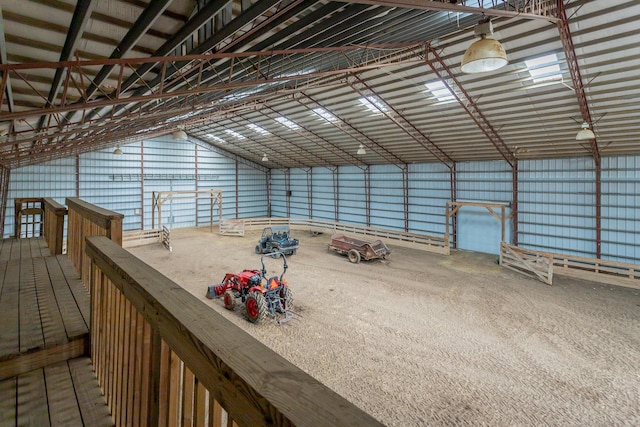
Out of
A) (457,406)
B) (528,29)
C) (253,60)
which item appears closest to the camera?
(457,406)

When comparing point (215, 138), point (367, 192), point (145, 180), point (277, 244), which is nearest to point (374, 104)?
point (277, 244)

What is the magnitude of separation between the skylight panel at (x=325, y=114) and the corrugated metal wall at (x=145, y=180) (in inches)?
520

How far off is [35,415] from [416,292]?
10113 millimetres

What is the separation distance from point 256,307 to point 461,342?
4.69 meters

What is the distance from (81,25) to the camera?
3982mm

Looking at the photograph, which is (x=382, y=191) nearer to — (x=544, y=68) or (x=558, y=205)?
(x=558, y=205)

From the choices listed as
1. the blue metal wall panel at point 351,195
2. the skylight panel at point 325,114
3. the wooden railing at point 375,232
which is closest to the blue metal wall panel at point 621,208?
the wooden railing at point 375,232

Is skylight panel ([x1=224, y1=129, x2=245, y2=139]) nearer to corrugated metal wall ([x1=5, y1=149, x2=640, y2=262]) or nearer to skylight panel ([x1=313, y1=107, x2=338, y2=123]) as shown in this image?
corrugated metal wall ([x1=5, y1=149, x2=640, y2=262])

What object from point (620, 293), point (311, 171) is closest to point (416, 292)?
point (620, 293)

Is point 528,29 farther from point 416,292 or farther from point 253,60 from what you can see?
point 416,292

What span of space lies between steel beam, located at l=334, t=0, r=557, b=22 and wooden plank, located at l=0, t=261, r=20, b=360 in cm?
455

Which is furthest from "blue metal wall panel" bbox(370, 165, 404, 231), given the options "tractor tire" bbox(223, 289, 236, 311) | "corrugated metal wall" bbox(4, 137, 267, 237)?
"tractor tire" bbox(223, 289, 236, 311)

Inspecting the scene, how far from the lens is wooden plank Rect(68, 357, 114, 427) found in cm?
183

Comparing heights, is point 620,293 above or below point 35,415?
below
